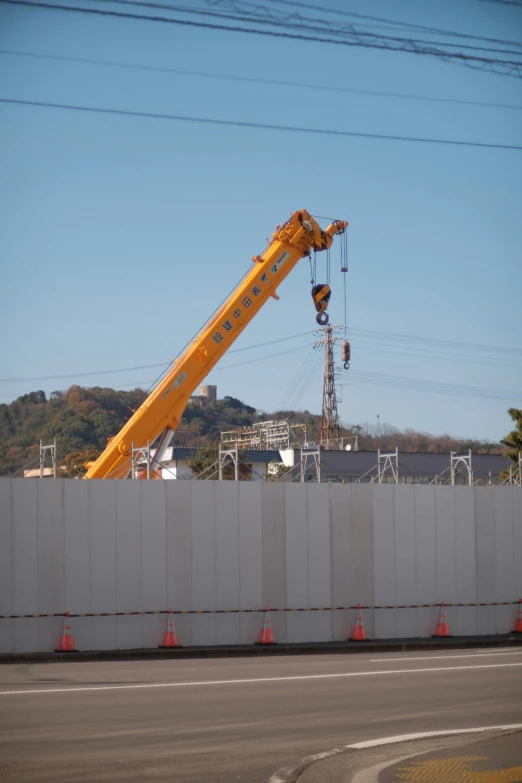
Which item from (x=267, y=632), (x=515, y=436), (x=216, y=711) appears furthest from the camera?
(x=515, y=436)

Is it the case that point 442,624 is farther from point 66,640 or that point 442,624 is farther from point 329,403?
point 329,403

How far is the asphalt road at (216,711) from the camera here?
866 cm

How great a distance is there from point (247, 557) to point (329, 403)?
41.1 m

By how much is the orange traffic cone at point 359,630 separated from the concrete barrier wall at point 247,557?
9.4 inches

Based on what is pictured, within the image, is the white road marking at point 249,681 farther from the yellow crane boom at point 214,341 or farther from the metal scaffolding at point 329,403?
the metal scaffolding at point 329,403

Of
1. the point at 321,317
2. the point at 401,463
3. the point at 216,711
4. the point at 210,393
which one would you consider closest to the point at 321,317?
the point at 321,317

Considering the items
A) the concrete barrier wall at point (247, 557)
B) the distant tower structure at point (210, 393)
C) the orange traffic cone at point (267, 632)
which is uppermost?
the distant tower structure at point (210, 393)

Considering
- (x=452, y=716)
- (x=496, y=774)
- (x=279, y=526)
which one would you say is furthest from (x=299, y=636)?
(x=496, y=774)

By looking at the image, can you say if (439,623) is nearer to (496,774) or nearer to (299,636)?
(299,636)

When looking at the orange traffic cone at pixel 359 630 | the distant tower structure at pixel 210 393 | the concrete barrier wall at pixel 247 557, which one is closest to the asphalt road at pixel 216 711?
the concrete barrier wall at pixel 247 557

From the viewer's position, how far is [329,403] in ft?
204

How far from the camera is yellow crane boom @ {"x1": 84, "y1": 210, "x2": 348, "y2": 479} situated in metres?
21.7

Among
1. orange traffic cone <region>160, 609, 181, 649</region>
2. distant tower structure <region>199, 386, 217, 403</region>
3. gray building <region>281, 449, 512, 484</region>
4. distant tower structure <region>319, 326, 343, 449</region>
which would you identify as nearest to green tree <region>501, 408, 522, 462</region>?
gray building <region>281, 449, 512, 484</region>

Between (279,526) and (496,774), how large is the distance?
1381 centimetres
